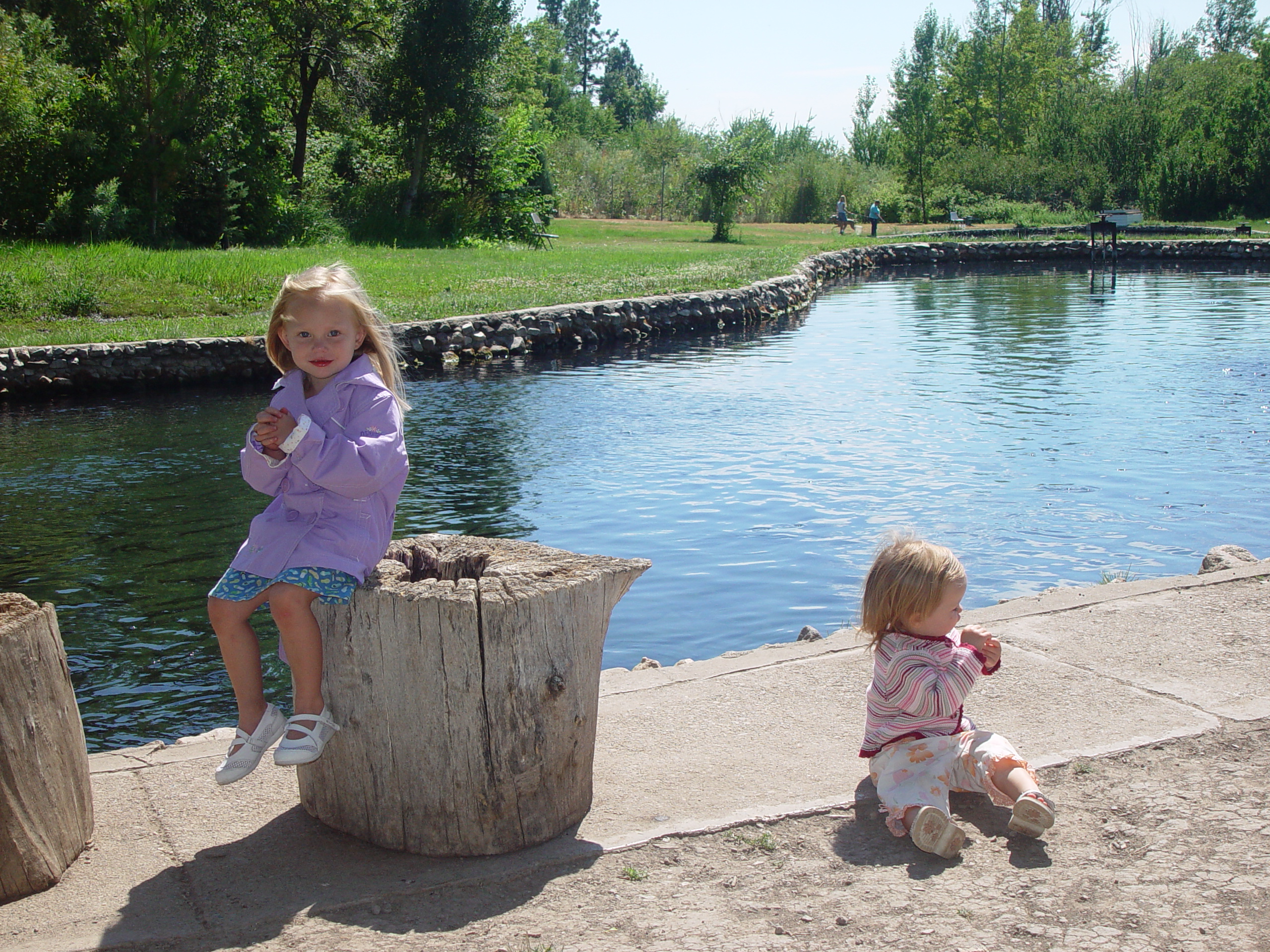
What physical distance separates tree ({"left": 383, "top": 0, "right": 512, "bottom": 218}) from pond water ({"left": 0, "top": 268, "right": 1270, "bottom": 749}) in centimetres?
1682

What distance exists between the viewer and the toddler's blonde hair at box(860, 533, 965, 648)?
3.61m

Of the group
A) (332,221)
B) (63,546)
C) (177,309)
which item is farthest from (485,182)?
(63,546)

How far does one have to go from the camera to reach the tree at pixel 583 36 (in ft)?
375

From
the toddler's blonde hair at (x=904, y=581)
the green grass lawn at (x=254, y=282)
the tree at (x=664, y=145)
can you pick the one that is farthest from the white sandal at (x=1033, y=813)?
the tree at (x=664, y=145)

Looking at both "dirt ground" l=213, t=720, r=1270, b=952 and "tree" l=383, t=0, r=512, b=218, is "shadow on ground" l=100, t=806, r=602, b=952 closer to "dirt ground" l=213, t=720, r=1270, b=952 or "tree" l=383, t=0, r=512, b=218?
"dirt ground" l=213, t=720, r=1270, b=952

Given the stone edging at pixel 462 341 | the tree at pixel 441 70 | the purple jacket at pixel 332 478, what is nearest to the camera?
the purple jacket at pixel 332 478

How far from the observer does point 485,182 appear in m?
35.4

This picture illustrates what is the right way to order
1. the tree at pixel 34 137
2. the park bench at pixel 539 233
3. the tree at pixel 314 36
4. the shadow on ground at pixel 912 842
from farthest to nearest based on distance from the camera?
the park bench at pixel 539 233
the tree at pixel 314 36
the tree at pixel 34 137
the shadow on ground at pixel 912 842

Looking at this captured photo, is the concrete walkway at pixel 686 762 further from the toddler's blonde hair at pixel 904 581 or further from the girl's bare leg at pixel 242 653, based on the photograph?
the toddler's blonde hair at pixel 904 581

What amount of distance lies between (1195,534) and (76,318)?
54.5 ft

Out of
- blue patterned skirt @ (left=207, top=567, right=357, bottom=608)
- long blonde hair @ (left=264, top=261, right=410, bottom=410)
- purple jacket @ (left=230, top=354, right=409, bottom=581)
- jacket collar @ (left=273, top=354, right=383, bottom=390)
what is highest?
long blonde hair @ (left=264, top=261, right=410, bottom=410)

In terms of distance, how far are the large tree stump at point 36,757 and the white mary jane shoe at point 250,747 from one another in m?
0.44

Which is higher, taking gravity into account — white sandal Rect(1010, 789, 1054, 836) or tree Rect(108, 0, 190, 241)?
tree Rect(108, 0, 190, 241)

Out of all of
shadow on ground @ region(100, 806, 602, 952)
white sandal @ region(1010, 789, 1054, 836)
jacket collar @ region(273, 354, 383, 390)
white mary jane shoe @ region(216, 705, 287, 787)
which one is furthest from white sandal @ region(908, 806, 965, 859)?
jacket collar @ region(273, 354, 383, 390)
